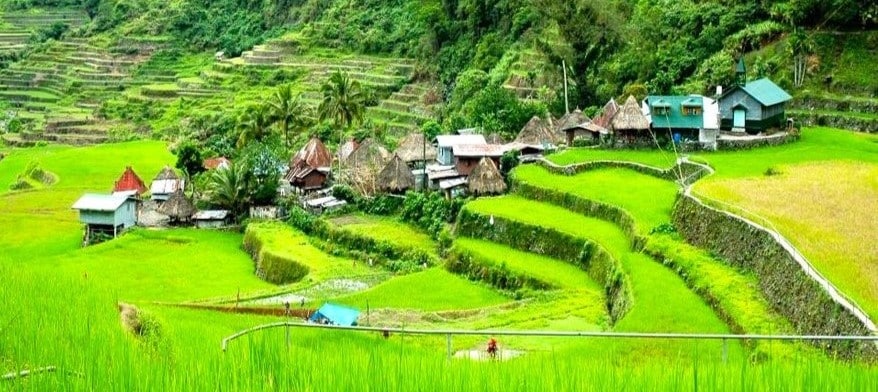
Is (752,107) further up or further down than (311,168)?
further up

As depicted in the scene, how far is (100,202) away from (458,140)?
10642mm

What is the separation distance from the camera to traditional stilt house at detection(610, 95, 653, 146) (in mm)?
26594

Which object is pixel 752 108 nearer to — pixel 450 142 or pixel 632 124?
pixel 632 124

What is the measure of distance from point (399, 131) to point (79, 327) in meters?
33.8

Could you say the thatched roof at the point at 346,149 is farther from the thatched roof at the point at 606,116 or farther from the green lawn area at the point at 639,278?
the green lawn area at the point at 639,278

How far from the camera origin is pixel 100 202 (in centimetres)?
3011

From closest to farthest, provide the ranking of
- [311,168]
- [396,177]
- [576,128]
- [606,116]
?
1. [396,177]
2. [576,128]
3. [606,116]
4. [311,168]

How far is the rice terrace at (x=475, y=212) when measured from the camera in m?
7.07

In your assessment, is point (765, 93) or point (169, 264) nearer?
point (169, 264)

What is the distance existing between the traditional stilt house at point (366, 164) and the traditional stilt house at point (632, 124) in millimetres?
7153

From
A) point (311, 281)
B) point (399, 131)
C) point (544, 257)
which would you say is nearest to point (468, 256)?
point (544, 257)

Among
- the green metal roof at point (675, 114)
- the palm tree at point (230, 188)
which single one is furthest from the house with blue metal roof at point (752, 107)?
the palm tree at point (230, 188)

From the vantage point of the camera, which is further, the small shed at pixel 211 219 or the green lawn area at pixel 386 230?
the small shed at pixel 211 219

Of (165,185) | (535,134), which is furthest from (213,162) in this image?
(535,134)
